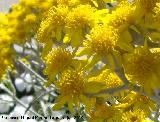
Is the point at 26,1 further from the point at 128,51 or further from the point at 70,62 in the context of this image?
the point at 128,51

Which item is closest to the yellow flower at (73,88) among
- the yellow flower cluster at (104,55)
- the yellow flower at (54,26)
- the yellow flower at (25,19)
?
the yellow flower cluster at (104,55)

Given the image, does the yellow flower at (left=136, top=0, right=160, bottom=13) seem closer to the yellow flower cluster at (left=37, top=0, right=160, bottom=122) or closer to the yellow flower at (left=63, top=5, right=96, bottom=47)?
the yellow flower cluster at (left=37, top=0, right=160, bottom=122)

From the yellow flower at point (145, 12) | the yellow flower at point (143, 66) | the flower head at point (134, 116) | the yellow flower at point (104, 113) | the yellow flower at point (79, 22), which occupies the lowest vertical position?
the flower head at point (134, 116)

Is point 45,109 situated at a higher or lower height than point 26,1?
lower

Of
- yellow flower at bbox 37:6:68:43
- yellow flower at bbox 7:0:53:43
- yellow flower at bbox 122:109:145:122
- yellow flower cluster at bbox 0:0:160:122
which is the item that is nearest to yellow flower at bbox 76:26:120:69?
yellow flower cluster at bbox 0:0:160:122

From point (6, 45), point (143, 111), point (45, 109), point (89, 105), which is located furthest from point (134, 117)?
point (45, 109)

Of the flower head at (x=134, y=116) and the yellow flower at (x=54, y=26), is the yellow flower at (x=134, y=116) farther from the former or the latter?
the yellow flower at (x=54, y=26)
